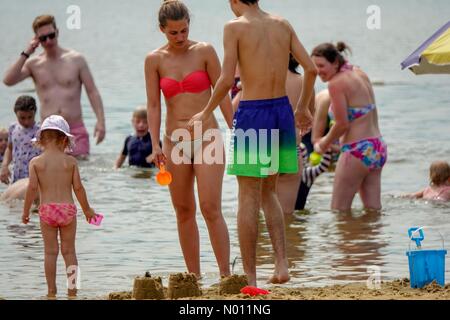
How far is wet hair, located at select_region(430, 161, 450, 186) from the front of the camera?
14320 millimetres

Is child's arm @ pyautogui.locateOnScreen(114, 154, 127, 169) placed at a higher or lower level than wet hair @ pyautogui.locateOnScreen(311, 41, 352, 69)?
lower

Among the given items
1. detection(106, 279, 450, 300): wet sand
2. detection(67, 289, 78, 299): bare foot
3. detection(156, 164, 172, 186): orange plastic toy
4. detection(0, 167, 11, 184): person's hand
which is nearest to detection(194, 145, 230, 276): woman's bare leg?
detection(156, 164, 172, 186): orange plastic toy

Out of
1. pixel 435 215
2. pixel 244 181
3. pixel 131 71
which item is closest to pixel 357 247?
pixel 435 215

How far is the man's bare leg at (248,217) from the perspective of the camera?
29.3 ft

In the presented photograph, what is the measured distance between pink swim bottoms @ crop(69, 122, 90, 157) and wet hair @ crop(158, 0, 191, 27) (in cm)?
606

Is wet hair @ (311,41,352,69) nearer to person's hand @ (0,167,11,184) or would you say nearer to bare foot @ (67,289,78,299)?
person's hand @ (0,167,11,184)

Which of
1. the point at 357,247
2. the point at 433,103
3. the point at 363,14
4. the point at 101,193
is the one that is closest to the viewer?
the point at 357,247

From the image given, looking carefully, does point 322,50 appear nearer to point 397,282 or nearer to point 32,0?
point 397,282

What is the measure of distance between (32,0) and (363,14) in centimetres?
1251

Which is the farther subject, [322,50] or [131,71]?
[131,71]

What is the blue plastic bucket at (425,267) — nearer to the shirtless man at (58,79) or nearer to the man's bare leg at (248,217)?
the man's bare leg at (248,217)

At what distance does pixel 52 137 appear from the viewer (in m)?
9.78

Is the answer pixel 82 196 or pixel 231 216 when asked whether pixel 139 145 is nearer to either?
pixel 231 216
